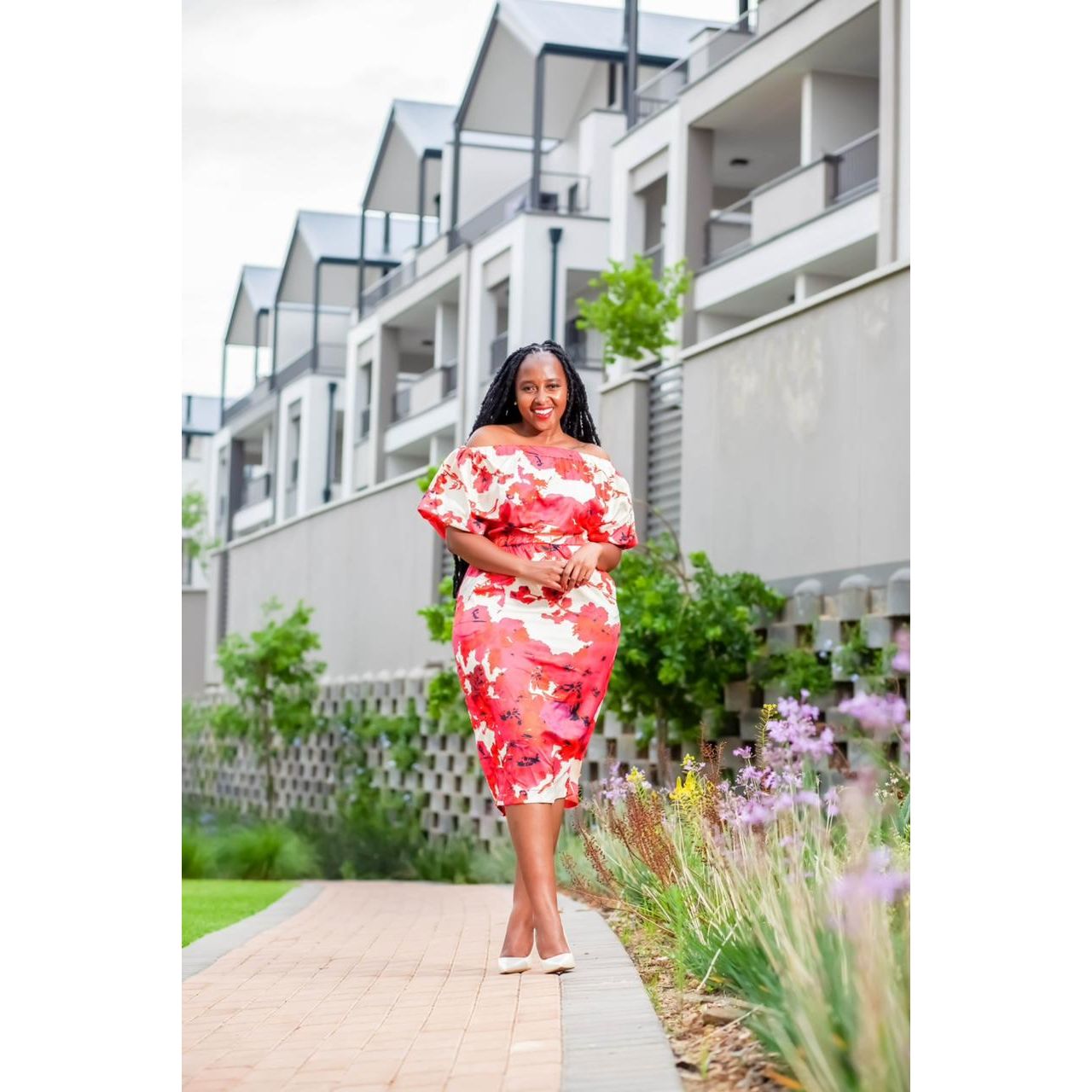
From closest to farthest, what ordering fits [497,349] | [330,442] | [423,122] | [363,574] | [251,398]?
[363,574], [497,349], [423,122], [330,442], [251,398]

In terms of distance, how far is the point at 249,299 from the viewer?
35.9 m

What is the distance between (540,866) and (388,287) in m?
24.3

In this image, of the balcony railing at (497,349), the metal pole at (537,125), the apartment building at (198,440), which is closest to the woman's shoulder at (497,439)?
the metal pole at (537,125)

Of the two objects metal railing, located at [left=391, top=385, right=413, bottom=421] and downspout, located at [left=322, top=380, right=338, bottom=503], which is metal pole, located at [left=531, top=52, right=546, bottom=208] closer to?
metal railing, located at [left=391, top=385, right=413, bottom=421]

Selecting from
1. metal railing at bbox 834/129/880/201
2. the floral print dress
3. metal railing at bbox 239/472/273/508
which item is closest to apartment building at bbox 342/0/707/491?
metal railing at bbox 834/129/880/201

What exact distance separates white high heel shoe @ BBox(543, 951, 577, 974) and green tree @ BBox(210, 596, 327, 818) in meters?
11.8

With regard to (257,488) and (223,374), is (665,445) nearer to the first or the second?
(257,488)

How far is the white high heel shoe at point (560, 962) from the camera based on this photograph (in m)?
4.36

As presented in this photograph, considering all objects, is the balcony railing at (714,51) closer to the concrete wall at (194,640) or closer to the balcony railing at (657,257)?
the balcony railing at (657,257)

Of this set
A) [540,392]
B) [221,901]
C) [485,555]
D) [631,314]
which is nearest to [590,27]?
[631,314]

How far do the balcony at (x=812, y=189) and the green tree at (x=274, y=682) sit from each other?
20.1 ft
